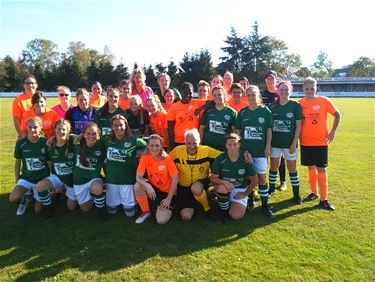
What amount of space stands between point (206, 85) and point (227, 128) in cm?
84

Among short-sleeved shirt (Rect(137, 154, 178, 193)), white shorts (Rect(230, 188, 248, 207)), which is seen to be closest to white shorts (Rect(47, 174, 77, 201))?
short-sleeved shirt (Rect(137, 154, 178, 193))

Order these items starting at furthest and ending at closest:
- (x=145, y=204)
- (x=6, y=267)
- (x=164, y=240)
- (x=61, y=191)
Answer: (x=61, y=191), (x=145, y=204), (x=164, y=240), (x=6, y=267)

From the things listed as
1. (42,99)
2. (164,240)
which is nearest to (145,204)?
(164,240)

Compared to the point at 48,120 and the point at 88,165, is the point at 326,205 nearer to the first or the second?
the point at 88,165

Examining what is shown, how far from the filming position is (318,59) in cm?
10044

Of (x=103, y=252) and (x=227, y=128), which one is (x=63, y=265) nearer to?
(x=103, y=252)

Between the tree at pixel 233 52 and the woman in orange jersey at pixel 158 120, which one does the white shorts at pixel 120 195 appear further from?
the tree at pixel 233 52

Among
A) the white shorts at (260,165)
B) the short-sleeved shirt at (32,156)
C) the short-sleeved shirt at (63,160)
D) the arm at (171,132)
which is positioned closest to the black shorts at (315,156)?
the white shorts at (260,165)

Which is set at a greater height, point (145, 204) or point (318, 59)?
point (318, 59)

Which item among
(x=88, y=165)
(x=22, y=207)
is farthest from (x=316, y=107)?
(x=22, y=207)

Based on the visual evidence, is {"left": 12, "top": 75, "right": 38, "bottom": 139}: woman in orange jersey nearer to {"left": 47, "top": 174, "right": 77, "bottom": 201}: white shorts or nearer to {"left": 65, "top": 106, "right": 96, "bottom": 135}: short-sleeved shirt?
{"left": 65, "top": 106, "right": 96, "bottom": 135}: short-sleeved shirt

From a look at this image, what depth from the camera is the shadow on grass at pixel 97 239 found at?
374cm

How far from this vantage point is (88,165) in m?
5.07

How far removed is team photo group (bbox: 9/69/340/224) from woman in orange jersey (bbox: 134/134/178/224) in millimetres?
15
